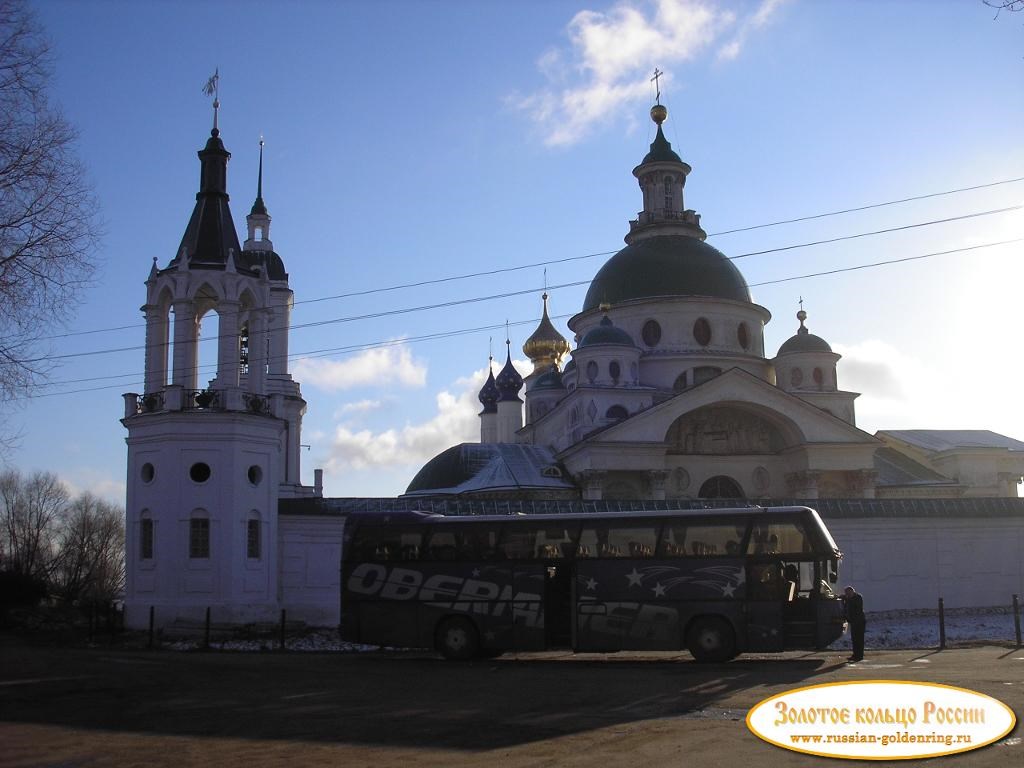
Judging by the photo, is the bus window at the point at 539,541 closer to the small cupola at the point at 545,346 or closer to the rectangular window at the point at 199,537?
the rectangular window at the point at 199,537

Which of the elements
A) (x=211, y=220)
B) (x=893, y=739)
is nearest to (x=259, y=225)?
(x=211, y=220)

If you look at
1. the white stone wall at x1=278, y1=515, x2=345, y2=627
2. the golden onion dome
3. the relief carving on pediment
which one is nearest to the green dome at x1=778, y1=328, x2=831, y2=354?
the relief carving on pediment

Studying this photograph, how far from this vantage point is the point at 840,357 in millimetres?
55188

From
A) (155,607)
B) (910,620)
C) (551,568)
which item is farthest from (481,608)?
(910,620)

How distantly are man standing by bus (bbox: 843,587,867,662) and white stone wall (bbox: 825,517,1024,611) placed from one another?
14.2 m

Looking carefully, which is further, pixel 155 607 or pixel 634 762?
pixel 155 607

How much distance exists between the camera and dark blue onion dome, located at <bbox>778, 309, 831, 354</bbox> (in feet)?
179

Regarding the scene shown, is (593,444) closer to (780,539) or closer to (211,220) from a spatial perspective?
(211,220)

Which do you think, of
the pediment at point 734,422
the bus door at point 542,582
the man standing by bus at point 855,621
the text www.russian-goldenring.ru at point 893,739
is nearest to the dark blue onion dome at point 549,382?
the pediment at point 734,422

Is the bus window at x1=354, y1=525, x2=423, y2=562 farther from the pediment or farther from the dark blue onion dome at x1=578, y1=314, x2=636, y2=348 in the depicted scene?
the dark blue onion dome at x1=578, y1=314, x2=636, y2=348

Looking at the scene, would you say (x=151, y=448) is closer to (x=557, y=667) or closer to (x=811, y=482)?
(x=557, y=667)

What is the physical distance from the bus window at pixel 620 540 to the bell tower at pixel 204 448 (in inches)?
470

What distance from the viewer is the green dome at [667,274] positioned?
54031mm

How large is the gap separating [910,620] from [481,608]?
17819 millimetres
